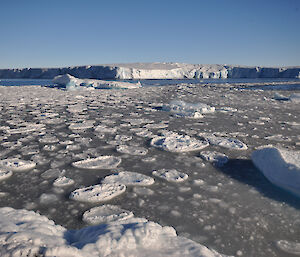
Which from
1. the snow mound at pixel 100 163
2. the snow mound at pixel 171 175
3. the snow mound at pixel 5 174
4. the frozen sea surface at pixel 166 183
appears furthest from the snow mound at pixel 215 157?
the snow mound at pixel 5 174

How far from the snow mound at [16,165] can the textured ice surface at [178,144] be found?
1.21m

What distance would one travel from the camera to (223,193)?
151 cm

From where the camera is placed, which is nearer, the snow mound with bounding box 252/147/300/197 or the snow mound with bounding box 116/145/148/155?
the snow mound with bounding box 252/147/300/197

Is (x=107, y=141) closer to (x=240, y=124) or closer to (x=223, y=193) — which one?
(x=223, y=193)

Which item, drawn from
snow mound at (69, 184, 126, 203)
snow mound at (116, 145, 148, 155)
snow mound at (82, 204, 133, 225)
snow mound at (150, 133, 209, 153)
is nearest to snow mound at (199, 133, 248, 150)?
snow mound at (150, 133, 209, 153)

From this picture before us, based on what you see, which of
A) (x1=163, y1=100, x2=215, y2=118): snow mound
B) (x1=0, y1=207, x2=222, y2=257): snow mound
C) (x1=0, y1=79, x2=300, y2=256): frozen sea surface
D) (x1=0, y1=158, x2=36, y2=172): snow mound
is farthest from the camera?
(x1=163, y1=100, x2=215, y2=118): snow mound

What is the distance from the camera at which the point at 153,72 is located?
42156 mm

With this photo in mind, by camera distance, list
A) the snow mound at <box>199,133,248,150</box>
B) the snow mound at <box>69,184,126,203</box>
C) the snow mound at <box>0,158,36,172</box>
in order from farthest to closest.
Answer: the snow mound at <box>199,133,248,150</box>, the snow mound at <box>0,158,36,172</box>, the snow mound at <box>69,184,126,203</box>

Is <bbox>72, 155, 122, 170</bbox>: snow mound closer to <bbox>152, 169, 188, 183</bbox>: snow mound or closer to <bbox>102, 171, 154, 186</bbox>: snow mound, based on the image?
<bbox>102, 171, 154, 186</bbox>: snow mound

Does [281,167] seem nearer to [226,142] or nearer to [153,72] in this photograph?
[226,142]

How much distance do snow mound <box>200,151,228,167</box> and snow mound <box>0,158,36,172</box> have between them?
1.51 meters

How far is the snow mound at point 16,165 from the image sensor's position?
183cm

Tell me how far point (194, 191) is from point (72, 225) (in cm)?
79

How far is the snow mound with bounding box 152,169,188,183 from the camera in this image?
170 cm
